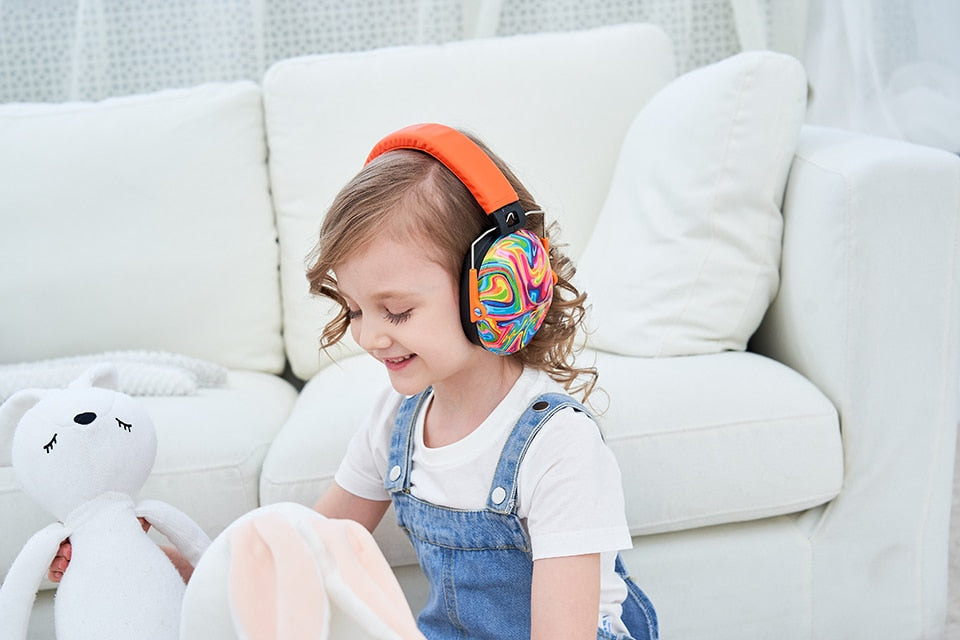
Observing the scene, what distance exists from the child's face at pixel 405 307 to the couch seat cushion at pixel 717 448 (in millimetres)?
348

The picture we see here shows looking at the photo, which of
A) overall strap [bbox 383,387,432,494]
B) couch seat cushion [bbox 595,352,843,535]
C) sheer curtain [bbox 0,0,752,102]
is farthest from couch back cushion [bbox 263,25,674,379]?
overall strap [bbox 383,387,432,494]

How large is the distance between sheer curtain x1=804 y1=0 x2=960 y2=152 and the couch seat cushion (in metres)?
0.94

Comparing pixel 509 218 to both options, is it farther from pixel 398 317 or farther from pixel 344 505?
pixel 344 505

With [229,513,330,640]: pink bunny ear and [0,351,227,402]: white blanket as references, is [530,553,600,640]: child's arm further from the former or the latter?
[0,351,227,402]: white blanket

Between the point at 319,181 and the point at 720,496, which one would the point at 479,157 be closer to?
the point at 720,496

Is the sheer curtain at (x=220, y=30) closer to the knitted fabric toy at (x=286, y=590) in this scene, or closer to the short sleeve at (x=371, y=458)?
the short sleeve at (x=371, y=458)

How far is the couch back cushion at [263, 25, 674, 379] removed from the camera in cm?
164

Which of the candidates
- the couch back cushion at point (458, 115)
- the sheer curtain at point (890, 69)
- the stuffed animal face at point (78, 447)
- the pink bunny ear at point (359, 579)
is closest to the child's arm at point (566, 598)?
the pink bunny ear at point (359, 579)

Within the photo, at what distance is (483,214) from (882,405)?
0.63 m

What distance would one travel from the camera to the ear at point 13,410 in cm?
103

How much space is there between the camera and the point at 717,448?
118 centimetres

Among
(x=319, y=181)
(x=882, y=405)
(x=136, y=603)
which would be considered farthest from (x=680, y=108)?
(x=136, y=603)

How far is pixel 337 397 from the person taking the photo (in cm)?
131

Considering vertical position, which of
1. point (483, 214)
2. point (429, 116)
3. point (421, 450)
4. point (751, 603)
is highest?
point (483, 214)
